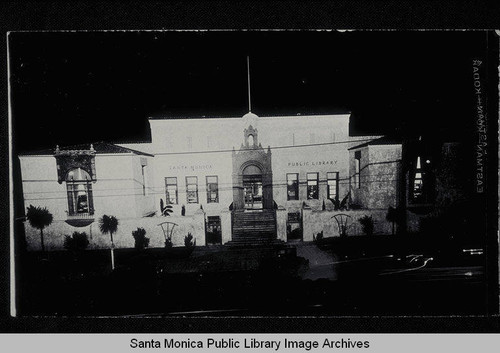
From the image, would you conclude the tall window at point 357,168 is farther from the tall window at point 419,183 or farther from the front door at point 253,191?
the front door at point 253,191

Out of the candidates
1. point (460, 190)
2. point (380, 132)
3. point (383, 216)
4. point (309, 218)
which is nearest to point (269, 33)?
point (380, 132)

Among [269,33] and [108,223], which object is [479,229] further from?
[108,223]

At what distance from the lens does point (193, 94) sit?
1452mm

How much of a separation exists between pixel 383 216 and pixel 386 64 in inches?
32.1

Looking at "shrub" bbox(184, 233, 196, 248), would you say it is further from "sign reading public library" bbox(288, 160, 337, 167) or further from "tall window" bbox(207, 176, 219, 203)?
"sign reading public library" bbox(288, 160, 337, 167)

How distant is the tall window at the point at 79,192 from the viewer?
146cm

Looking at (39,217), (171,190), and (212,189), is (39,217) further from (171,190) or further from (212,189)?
(212,189)

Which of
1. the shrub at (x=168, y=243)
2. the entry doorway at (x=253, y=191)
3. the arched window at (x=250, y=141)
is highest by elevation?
the arched window at (x=250, y=141)

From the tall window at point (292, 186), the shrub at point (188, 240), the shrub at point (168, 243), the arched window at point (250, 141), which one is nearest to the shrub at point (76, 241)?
the shrub at point (168, 243)

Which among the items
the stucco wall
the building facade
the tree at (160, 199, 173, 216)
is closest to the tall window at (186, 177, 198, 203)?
the building facade

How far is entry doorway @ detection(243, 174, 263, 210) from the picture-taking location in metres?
1.47

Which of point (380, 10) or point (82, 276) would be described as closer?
point (380, 10)

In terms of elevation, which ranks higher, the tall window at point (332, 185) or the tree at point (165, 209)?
the tall window at point (332, 185)

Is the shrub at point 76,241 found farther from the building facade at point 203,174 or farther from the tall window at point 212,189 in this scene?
the tall window at point 212,189
